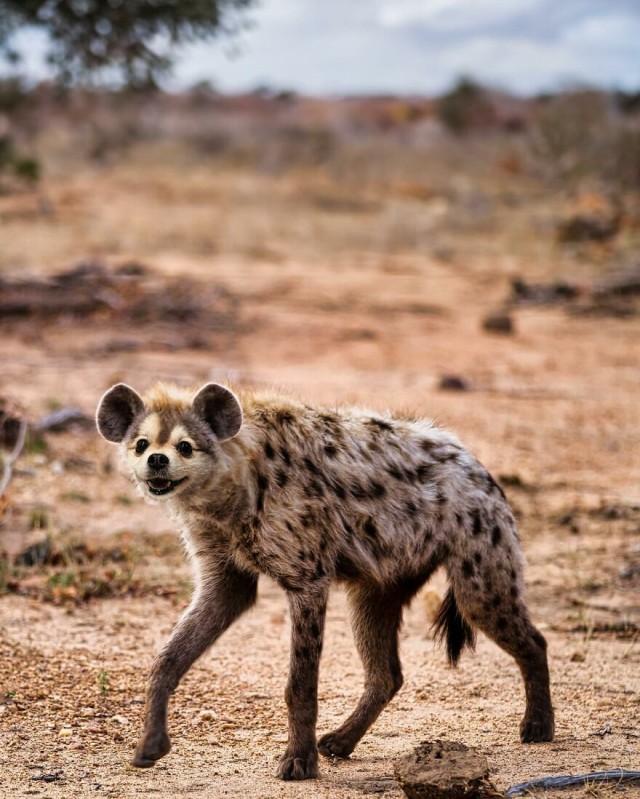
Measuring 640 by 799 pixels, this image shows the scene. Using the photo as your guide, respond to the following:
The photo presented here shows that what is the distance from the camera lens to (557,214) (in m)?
22.3

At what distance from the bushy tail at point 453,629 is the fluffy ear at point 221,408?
1106 mm

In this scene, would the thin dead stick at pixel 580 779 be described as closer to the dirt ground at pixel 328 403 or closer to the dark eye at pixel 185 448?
the dirt ground at pixel 328 403

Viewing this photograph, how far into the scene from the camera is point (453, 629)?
14.9ft

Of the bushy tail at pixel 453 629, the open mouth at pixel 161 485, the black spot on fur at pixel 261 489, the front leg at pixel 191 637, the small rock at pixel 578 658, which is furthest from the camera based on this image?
the small rock at pixel 578 658

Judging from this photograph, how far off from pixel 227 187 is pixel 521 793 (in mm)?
23124

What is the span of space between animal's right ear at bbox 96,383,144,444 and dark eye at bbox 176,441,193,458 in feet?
0.90

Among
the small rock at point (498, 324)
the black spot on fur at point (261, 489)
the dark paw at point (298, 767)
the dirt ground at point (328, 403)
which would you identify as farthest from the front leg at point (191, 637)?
the small rock at point (498, 324)

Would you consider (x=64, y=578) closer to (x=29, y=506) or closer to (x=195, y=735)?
(x=29, y=506)

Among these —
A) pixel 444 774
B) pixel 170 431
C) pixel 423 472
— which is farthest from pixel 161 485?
pixel 444 774

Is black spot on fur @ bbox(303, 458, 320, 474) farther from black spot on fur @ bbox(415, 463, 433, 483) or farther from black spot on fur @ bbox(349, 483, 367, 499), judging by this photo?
black spot on fur @ bbox(415, 463, 433, 483)

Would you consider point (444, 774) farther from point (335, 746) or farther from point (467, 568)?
point (467, 568)

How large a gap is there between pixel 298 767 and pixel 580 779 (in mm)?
892

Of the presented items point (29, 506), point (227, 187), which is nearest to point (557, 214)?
point (227, 187)

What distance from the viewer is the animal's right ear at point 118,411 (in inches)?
161
